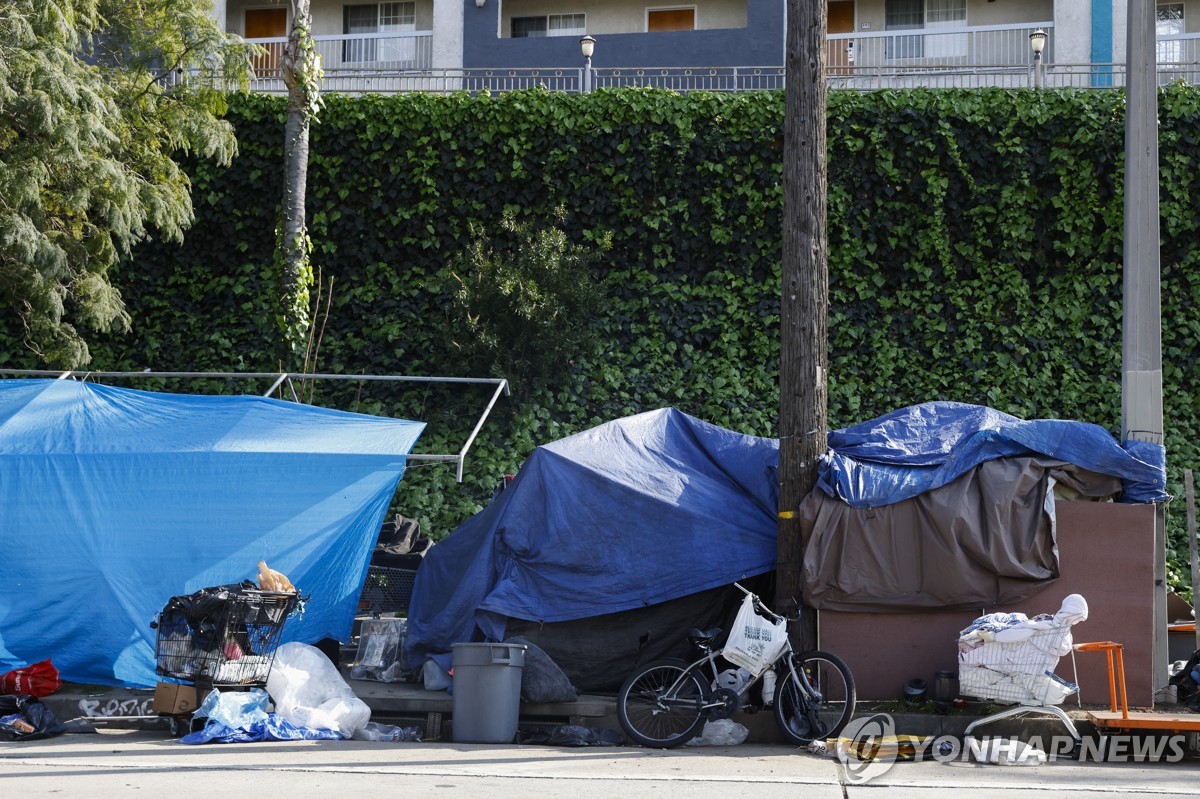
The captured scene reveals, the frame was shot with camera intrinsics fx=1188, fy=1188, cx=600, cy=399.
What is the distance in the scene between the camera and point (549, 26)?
24.1 m

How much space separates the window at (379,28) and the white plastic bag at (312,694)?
55.5ft

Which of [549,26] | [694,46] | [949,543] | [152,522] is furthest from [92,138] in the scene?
[549,26]

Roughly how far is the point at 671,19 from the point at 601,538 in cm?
1626

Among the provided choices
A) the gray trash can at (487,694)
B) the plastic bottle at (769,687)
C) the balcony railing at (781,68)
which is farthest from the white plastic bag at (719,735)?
the balcony railing at (781,68)

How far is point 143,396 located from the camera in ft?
38.5

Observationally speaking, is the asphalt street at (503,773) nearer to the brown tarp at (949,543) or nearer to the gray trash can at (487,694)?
the gray trash can at (487,694)

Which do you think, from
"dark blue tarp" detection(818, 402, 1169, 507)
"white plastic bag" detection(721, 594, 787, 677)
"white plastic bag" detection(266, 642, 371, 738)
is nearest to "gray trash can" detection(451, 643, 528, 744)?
"white plastic bag" detection(266, 642, 371, 738)

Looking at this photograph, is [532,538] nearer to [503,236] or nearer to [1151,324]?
[1151,324]

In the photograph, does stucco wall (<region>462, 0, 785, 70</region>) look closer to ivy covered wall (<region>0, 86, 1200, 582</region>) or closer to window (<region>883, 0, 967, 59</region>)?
window (<region>883, 0, 967, 59</region>)

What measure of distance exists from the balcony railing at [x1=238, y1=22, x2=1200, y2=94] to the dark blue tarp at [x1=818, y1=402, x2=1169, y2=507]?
964cm

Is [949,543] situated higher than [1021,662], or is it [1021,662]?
[949,543]

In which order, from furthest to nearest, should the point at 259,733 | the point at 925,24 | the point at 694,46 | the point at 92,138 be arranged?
the point at 925,24 < the point at 694,46 < the point at 92,138 < the point at 259,733

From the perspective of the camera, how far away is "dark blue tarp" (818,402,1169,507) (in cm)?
938

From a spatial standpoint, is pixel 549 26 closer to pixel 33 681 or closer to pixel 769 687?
pixel 33 681
